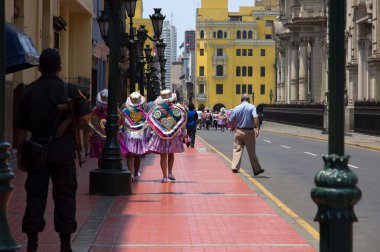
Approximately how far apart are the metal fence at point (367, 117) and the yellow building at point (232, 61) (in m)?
91.8

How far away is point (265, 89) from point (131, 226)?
132m

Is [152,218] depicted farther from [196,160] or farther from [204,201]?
[196,160]

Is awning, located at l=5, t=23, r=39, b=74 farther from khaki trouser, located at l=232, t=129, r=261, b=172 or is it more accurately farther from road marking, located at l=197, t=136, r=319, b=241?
khaki trouser, located at l=232, t=129, r=261, b=172

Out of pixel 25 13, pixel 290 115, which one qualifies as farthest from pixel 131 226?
pixel 290 115

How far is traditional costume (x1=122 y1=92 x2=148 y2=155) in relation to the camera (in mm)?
16312

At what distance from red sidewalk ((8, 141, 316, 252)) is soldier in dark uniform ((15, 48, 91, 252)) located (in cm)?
72

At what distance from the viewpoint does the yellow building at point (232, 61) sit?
141375 mm

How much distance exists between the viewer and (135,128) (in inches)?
647

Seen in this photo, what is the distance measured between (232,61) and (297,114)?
6993 cm

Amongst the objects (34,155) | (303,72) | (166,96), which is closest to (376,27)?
(303,72)

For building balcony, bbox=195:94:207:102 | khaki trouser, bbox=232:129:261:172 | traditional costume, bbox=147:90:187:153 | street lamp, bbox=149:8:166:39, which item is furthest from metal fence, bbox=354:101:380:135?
building balcony, bbox=195:94:207:102

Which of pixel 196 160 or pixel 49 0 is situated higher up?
pixel 49 0

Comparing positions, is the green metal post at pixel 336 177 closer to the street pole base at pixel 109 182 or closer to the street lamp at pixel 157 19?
the street pole base at pixel 109 182

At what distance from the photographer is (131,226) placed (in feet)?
34.7
